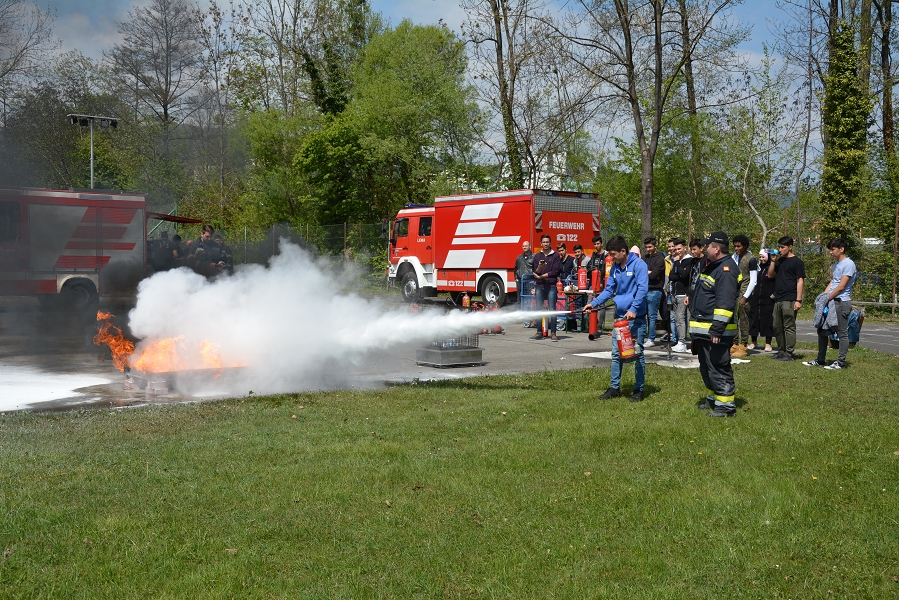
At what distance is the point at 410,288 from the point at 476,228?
443 cm

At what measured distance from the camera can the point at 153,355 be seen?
11141 mm

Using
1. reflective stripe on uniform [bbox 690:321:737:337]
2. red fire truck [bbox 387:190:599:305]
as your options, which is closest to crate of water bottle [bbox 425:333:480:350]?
reflective stripe on uniform [bbox 690:321:737:337]

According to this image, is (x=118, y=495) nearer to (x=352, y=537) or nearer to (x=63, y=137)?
(x=352, y=537)

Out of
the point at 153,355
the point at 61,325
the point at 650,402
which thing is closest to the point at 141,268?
the point at 61,325

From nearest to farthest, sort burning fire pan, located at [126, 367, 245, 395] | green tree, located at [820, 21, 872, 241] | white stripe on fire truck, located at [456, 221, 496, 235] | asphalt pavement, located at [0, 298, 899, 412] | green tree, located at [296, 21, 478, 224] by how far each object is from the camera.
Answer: asphalt pavement, located at [0, 298, 899, 412] → burning fire pan, located at [126, 367, 245, 395] → white stripe on fire truck, located at [456, 221, 496, 235] → green tree, located at [820, 21, 872, 241] → green tree, located at [296, 21, 478, 224]

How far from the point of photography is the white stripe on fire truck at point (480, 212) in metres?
23.0

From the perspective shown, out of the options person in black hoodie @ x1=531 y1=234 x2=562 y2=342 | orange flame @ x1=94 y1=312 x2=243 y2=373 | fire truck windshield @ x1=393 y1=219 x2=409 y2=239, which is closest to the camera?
orange flame @ x1=94 y1=312 x2=243 y2=373

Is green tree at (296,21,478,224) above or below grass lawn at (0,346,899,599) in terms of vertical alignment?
above

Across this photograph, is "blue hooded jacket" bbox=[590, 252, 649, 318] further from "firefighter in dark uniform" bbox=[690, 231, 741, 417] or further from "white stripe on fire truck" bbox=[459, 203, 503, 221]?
"white stripe on fire truck" bbox=[459, 203, 503, 221]

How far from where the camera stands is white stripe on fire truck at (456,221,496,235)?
76.3 ft

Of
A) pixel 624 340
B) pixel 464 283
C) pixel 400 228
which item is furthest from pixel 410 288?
pixel 624 340

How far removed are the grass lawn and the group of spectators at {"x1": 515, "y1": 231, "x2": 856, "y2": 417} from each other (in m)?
0.88

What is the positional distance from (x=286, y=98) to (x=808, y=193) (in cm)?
2878

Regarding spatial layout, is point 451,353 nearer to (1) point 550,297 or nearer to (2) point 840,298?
(1) point 550,297
